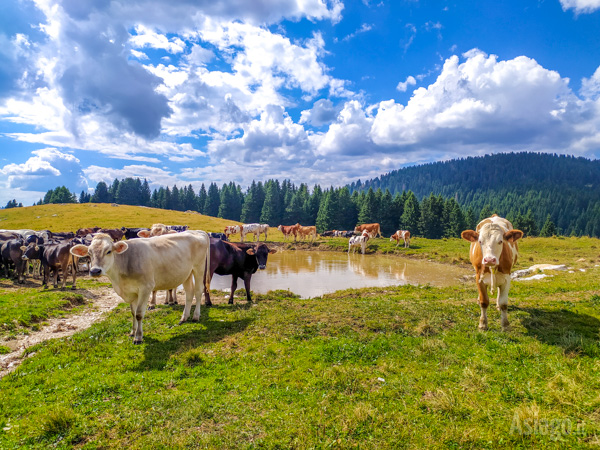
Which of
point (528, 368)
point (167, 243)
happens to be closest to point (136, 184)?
point (167, 243)

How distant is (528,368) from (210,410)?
583 cm

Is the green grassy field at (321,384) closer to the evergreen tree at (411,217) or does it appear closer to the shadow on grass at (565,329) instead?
the shadow on grass at (565,329)

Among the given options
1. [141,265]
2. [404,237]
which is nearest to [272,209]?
[404,237]

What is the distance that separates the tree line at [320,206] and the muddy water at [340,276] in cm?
4187

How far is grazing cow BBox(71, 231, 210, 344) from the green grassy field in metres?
1.15

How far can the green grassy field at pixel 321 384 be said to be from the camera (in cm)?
413

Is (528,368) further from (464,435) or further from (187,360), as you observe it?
(187,360)

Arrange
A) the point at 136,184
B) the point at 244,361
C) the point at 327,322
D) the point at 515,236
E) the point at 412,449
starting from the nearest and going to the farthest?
1. the point at 412,449
2. the point at 244,361
3. the point at 515,236
4. the point at 327,322
5. the point at 136,184

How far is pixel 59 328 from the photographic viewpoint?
9.90m

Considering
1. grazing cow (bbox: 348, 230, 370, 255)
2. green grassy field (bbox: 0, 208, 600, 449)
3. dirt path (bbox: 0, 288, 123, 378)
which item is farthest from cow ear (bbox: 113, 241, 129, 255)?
grazing cow (bbox: 348, 230, 370, 255)

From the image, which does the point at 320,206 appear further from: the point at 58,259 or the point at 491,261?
the point at 491,261

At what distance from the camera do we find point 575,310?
30.5 feet

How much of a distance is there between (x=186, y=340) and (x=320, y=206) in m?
74.3

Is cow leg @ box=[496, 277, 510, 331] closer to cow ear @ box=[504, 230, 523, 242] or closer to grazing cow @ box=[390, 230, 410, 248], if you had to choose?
cow ear @ box=[504, 230, 523, 242]
